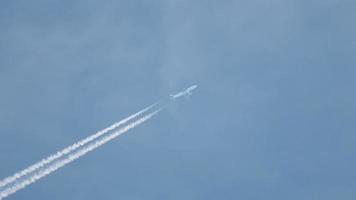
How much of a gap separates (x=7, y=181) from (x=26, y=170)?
24.9ft

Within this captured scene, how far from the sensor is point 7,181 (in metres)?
186

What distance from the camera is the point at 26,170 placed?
192625 millimetres

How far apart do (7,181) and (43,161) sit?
1393 cm

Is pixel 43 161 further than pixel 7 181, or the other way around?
pixel 43 161

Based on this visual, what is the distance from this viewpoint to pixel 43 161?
198 metres

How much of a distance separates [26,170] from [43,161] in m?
6.37
